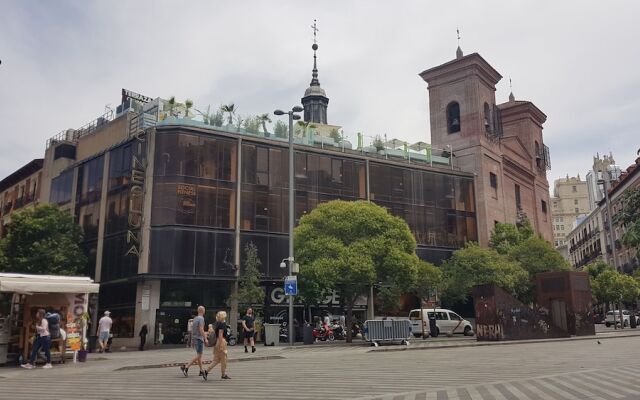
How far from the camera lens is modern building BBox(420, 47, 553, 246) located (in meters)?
48.0

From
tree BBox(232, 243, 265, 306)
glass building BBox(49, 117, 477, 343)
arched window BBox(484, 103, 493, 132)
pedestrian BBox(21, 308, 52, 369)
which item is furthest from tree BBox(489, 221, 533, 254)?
pedestrian BBox(21, 308, 52, 369)

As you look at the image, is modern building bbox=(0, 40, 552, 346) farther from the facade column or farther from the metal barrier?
the metal barrier

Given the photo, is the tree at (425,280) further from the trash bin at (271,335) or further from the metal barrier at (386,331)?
the trash bin at (271,335)

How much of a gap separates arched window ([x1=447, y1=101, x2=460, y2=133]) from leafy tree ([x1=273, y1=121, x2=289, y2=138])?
18202 millimetres

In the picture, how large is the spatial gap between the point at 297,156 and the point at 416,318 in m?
13.2

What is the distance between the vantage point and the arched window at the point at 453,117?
50.7 m

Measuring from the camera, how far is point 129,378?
13.5 m

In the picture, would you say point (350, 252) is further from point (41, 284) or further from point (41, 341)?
point (41, 341)

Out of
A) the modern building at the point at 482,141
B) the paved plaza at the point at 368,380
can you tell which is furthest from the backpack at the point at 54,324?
the modern building at the point at 482,141

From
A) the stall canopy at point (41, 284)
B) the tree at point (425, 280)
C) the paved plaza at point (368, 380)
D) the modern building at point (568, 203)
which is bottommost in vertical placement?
the paved plaza at point (368, 380)

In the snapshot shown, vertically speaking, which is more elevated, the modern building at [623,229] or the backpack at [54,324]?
the modern building at [623,229]

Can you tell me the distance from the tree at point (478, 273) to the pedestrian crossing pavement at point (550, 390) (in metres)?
27.0

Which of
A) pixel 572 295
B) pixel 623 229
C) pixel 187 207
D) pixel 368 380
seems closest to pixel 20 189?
pixel 187 207

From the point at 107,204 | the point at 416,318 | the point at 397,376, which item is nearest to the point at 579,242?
the point at 416,318
